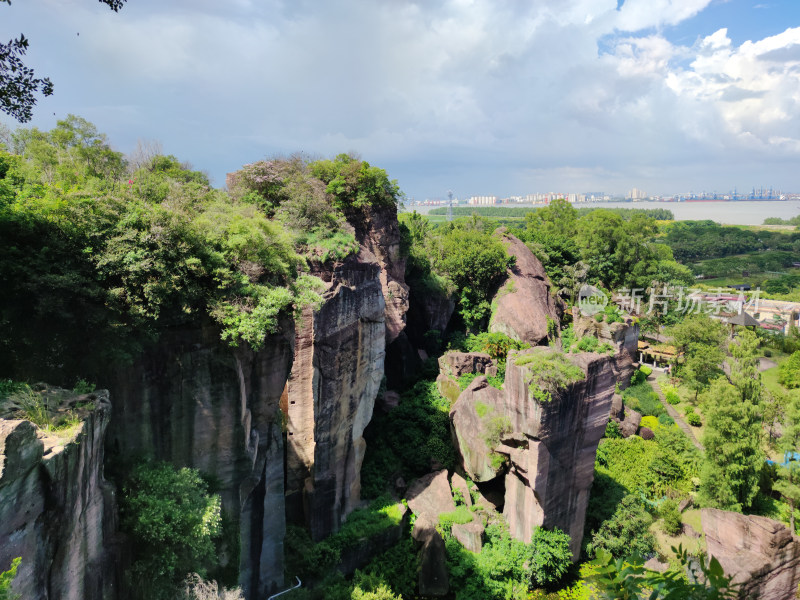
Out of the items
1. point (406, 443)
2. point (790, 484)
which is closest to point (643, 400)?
point (790, 484)

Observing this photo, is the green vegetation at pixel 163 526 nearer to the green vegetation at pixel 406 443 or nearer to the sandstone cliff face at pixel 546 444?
the green vegetation at pixel 406 443

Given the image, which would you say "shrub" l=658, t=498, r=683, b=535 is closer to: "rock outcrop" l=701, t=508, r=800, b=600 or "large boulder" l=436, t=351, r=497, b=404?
"large boulder" l=436, t=351, r=497, b=404

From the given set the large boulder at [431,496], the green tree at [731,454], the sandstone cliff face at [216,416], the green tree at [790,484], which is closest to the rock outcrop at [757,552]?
the large boulder at [431,496]

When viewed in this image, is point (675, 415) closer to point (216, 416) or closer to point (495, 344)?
point (495, 344)

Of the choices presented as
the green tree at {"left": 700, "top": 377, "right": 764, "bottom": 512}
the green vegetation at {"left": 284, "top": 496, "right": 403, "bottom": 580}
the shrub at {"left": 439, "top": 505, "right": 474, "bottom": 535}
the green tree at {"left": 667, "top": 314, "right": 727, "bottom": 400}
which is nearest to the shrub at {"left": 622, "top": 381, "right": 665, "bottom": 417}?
the green tree at {"left": 667, "top": 314, "right": 727, "bottom": 400}

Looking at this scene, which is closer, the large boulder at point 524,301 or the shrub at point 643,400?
the large boulder at point 524,301
